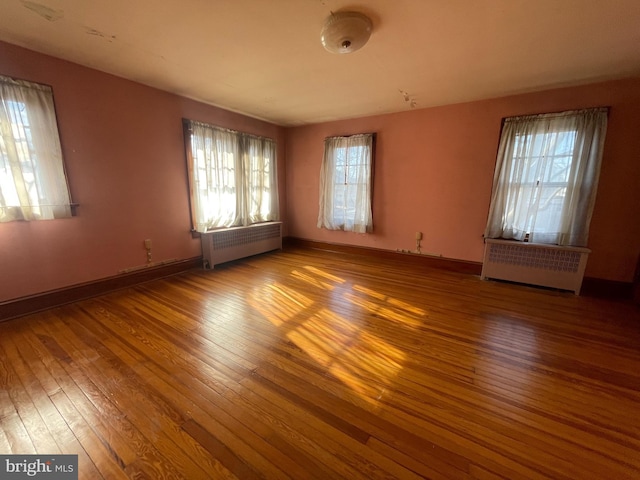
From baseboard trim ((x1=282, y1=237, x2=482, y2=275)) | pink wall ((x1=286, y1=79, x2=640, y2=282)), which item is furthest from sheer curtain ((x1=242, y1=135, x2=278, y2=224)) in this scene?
baseboard trim ((x1=282, y1=237, x2=482, y2=275))

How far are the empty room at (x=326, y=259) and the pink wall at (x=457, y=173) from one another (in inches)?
1.2

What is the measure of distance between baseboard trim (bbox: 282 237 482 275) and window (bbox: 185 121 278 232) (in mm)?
949

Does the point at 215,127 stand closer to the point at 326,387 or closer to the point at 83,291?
the point at 83,291

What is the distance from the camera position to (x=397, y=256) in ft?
14.2

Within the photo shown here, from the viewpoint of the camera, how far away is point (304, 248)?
5.36m

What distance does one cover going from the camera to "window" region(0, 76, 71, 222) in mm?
2230

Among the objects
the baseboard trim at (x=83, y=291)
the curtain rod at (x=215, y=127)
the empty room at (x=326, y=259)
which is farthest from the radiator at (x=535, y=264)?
the baseboard trim at (x=83, y=291)

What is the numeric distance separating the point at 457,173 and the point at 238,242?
3.57 metres

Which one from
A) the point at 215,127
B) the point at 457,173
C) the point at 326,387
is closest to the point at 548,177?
the point at 457,173

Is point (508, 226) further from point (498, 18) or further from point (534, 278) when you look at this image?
point (498, 18)

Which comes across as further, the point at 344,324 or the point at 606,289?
the point at 606,289

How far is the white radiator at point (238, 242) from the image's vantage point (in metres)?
3.86

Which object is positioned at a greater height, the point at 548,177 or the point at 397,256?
the point at 548,177

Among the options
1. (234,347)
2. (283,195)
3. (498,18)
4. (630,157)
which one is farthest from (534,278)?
(283,195)
